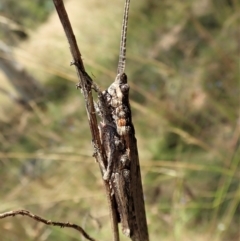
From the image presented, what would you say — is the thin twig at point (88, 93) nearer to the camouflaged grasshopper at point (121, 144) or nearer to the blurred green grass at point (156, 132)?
the camouflaged grasshopper at point (121, 144)

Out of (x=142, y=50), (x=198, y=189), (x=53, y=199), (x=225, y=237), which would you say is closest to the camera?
(x=53, y=199)

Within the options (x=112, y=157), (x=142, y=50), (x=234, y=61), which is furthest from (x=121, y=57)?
(x=142, y=50)

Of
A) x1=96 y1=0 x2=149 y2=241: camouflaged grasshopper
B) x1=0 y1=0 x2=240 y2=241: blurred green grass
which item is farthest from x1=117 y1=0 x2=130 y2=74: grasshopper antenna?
x1=0 y1=0 x2=240 y2=241: blurred green grass

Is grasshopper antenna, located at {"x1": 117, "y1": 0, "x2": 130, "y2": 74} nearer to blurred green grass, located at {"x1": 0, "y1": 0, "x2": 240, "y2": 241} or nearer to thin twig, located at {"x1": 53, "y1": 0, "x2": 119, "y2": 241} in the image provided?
thin twig, located at {"x1": 53, "y1": 0, "x2": 119, "y2": 241}

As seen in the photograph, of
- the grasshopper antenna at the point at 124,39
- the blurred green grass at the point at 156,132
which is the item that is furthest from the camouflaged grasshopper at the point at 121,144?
the blurred green grass at the point at 156,132

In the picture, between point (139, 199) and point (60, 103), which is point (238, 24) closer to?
point (60, 103)

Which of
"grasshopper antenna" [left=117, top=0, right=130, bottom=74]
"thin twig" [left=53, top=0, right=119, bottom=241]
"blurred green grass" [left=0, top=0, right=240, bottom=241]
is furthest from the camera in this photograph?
"blurred green grass" [left=0, top=0, right=240, bottom=241]

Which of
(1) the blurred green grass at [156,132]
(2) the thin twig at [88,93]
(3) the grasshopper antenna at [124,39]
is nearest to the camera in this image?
(2) the thin twig at [88,93]

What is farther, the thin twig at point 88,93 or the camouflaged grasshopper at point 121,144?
the camouflaged grasshopper at point 121,144
